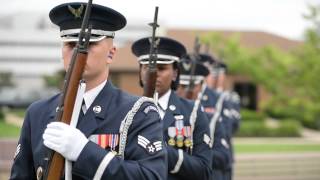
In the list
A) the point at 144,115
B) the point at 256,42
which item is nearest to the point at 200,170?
the point at 144,115

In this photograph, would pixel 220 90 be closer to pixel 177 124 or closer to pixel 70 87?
pixel 177 124

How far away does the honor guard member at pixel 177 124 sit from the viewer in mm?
4277

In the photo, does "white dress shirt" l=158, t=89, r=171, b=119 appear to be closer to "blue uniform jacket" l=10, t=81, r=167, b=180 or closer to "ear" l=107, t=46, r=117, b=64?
"blue uniform jacket" l=10, t=81, r=167, b=180

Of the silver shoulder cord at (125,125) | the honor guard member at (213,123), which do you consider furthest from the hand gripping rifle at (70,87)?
the honor guard member at (213,123)

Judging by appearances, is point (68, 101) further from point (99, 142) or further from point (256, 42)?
point (256, 42)

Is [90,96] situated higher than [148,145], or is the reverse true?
[90,96]

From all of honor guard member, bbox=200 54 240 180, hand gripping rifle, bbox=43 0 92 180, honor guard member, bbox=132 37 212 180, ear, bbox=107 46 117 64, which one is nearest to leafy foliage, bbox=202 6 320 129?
honor guard member, bbox=200 54 240 180

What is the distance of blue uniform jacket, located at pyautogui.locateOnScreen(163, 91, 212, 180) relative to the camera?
4258mm

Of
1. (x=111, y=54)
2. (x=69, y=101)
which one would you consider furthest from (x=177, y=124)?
(x=69, y=101)

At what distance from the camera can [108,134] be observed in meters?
2.90

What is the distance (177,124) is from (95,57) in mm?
1708

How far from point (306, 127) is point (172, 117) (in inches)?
1131

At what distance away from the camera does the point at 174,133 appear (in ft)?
14.6

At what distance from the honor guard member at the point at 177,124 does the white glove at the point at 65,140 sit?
1.54 metres
